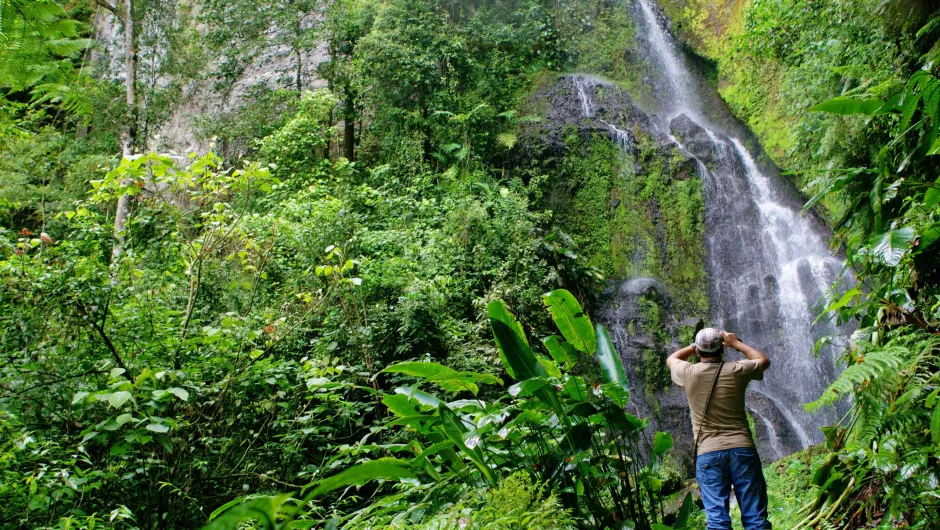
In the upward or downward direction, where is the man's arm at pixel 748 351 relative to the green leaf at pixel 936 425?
upward

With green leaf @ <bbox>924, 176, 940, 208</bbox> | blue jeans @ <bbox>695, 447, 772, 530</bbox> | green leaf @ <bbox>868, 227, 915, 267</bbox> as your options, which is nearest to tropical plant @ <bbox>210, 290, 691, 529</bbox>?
blue jeans @ <bbox>695, 447, 772, 530</bbox>

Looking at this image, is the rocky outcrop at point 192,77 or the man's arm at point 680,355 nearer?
the man's arm at point 680,355

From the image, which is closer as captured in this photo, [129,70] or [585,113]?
[129,70]

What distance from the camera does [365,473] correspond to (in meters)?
1.77

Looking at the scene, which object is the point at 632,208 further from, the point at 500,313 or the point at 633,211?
the point at 500,313

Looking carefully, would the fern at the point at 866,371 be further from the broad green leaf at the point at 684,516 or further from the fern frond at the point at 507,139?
the fern frond at the point at 507,139

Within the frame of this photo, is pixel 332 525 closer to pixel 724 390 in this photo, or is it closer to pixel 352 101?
pixel 724 390

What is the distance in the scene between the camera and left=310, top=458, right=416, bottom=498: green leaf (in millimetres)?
1478

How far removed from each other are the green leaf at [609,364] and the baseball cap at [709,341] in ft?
2.32

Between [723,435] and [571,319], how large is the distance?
1243 millimetres

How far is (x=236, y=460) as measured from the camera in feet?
12.7

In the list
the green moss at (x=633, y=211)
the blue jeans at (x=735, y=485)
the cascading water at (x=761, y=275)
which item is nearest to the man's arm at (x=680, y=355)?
the blue jeans at (x=735, y=485)

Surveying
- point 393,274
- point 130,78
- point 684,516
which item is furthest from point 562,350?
point 130,78

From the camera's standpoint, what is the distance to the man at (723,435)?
123 inches
